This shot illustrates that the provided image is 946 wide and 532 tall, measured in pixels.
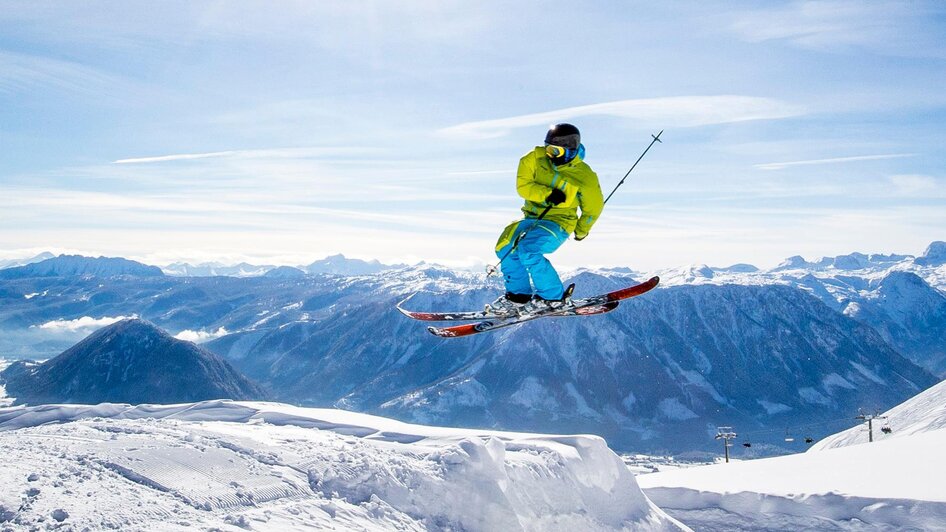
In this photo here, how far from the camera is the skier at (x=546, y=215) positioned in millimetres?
12222

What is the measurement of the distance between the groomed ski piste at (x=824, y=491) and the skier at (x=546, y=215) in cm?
1465

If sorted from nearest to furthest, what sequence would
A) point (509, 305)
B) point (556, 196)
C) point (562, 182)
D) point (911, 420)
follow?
point (562, 182) → point (556, 196) → point (509, 305) → point (911, 420)

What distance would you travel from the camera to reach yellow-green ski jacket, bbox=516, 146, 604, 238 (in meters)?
12.2

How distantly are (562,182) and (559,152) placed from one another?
61 cm

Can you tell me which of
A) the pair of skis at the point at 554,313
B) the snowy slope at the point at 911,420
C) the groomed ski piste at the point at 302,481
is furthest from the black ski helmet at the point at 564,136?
the snowy slope at the point at 911,420

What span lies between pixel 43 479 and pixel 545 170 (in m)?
11.8

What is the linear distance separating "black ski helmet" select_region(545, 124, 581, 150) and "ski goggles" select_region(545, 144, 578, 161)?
2.2 inches

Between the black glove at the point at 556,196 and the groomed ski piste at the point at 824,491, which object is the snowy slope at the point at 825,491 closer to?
the groomed ski piste at the point at 824,491

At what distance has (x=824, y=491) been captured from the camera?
73.0 feet

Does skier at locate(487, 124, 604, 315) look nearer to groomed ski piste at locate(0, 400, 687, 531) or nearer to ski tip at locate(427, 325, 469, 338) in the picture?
ski tip at locate(427, 325, 469, 338)

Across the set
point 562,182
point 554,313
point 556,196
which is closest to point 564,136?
point 562,182

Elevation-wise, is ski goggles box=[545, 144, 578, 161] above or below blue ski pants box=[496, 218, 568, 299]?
above

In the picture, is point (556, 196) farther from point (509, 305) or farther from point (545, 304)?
point (509, 305)

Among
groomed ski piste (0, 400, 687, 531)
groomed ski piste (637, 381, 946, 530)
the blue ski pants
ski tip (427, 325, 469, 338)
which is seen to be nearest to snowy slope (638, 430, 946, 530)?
groomed ski piste (637, 381, 946, 530)
